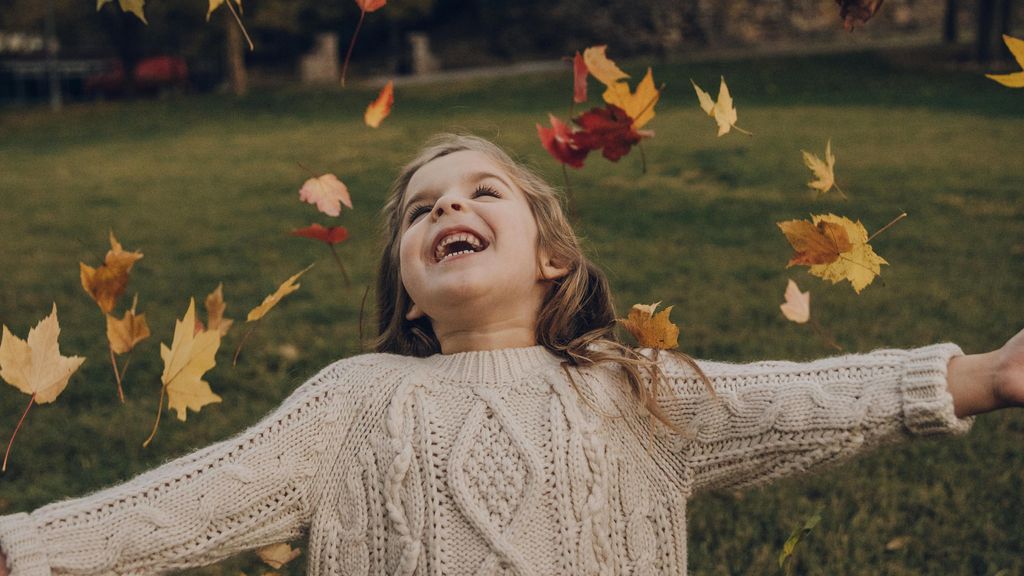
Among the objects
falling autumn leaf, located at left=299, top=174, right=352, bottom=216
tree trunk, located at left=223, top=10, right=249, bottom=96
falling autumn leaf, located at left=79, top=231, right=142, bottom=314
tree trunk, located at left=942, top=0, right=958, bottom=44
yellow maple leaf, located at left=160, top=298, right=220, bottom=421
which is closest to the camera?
yellow maple leaf, located at left=160, top=298, right=220, bottom=421

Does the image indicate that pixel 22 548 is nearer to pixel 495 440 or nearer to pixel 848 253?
pixel 495 440

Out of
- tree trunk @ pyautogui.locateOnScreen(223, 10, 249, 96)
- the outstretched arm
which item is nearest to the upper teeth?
the outstretched arm

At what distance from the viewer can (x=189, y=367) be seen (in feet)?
6.30

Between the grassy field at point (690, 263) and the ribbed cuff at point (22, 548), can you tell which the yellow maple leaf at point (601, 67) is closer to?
the grassy field at point (690, 263)

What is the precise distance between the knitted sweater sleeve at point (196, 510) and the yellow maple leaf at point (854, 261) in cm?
96

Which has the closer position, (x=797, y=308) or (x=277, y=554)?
(x=797, y=308)

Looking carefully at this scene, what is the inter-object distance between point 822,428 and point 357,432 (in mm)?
855

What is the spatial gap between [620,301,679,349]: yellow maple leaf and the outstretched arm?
498mm

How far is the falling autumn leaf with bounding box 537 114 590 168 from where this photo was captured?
229 cm

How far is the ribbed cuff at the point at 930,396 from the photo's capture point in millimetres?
1769

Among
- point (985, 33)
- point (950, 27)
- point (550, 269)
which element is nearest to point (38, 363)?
point (550, 269)

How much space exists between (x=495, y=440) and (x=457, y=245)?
Result: 401 mm

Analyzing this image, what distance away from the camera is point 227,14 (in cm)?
1967

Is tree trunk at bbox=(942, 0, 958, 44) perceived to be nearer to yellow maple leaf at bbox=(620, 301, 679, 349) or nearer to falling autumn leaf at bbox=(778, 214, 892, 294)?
falling autumn leaf at bbox=(778, 214, 892, 294)
